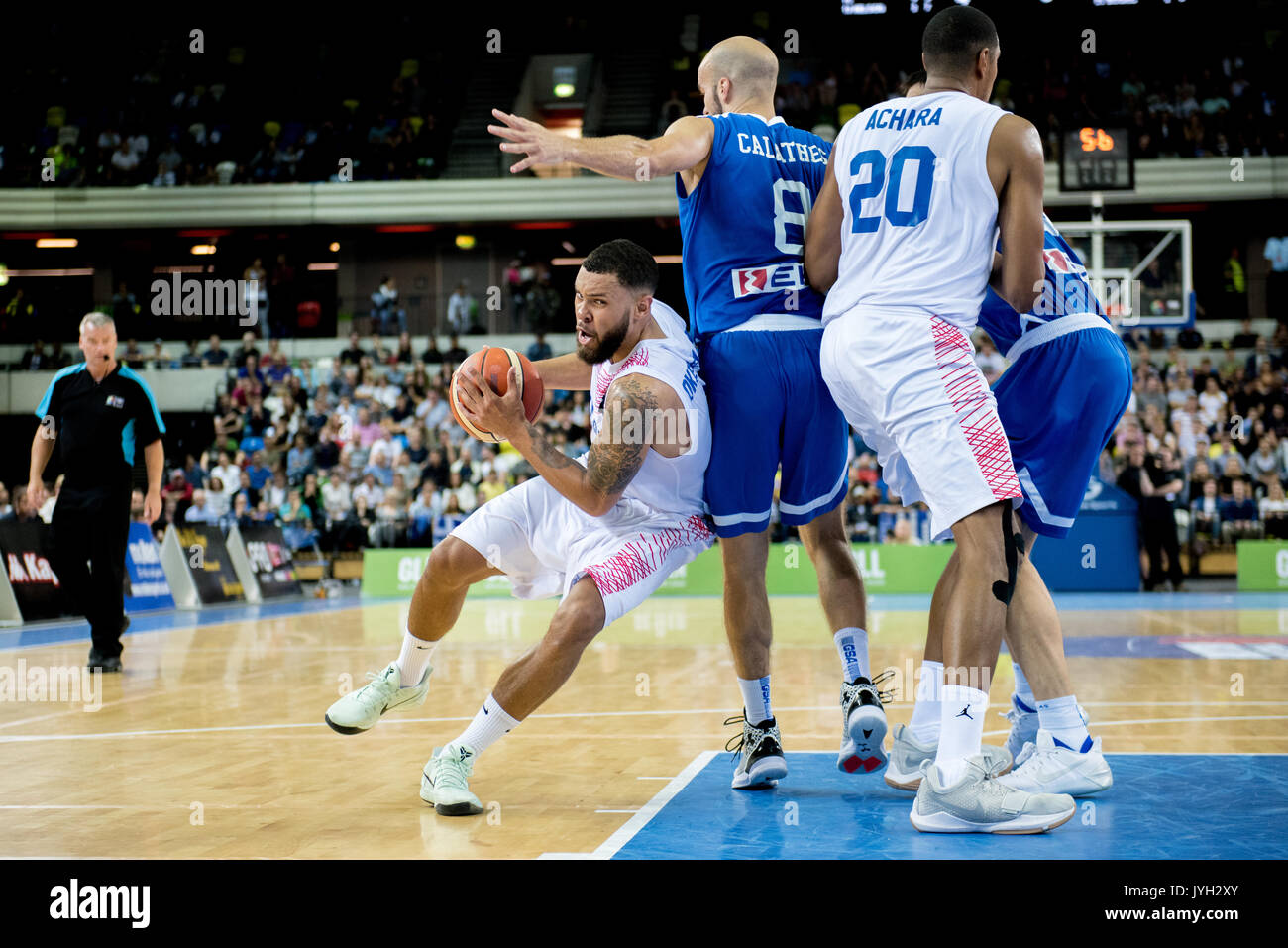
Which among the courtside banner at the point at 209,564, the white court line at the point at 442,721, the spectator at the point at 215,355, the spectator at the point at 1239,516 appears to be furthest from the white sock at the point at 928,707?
the spectator at the point at 215,355

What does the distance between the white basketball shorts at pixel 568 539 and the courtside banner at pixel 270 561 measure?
12.0m

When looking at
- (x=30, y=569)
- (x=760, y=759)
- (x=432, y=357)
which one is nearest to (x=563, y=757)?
(x=760, y=759)

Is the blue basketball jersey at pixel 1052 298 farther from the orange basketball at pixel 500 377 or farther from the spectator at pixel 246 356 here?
the spectator at pixel 246 356

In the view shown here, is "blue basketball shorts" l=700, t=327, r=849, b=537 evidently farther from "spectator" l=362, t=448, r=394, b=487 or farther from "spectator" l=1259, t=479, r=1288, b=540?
"spectator" l=362, t=448, r=394, b=487

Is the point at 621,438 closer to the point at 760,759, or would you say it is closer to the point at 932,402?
the point at 932,402

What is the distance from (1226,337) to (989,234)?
21616 millimetres

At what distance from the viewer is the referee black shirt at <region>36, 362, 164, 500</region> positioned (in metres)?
7.86

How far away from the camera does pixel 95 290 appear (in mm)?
29672

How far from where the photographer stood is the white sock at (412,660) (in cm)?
414

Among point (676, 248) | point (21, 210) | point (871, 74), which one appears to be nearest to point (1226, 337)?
point (871, 74)

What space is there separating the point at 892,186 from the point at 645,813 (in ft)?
6.78

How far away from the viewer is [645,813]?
3541 millimetres

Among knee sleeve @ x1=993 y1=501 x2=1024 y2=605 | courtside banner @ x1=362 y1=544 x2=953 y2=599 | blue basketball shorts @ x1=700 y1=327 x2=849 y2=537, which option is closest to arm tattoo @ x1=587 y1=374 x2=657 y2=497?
blue basketball shorts @ x1=700 y1=327 x2=849 y2=537

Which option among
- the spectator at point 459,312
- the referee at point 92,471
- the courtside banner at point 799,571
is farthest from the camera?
the spectator at point 459,312
